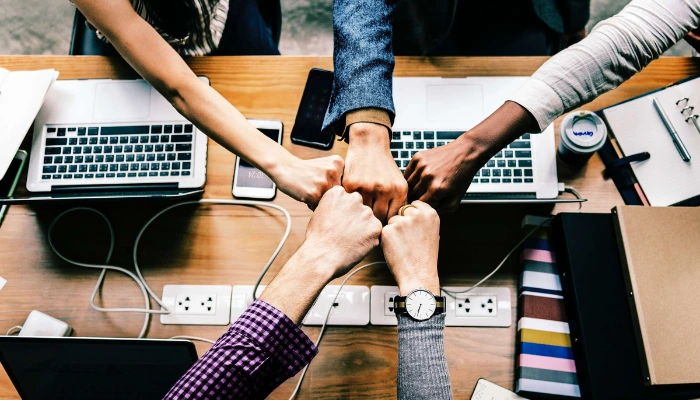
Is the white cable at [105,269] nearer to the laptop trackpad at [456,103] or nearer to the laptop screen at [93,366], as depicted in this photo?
the laptop screen at [93,366]

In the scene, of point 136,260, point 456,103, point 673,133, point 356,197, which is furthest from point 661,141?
point 136,260

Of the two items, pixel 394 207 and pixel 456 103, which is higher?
pixel 456 103

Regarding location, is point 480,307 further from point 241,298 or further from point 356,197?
point 241,298

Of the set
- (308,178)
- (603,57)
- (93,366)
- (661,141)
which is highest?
(603,57)

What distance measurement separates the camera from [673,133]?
3.14ft

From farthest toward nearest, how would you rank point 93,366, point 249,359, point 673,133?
1. point 673,133
2. point 93,366
3. point 249,359

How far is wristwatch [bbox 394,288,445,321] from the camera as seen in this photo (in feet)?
2.52

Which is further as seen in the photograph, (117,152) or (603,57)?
(117,152)

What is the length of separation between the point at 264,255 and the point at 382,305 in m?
0.25

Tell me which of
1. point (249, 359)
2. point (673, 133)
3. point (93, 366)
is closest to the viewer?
Answer: point (249, 359)

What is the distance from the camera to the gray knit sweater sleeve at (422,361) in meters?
0.74

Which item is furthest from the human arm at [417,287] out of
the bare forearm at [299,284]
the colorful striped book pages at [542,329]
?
the colorful striped book pages at [542,329]

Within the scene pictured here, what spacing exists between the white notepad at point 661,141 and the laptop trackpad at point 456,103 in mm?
263

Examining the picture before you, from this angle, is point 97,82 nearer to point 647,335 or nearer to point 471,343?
point 471,343
